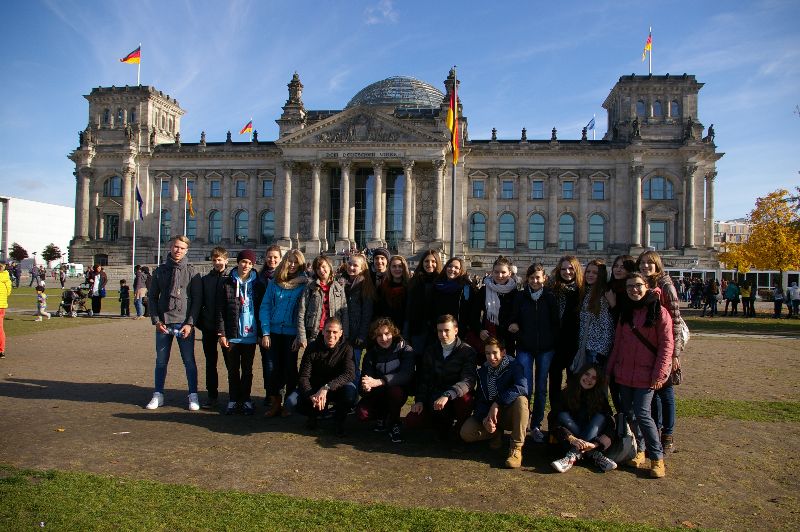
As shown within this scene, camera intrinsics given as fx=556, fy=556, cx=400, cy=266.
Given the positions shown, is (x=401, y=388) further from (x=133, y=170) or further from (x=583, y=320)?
(x=133, y=170)

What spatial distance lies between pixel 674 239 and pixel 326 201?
34.5 m

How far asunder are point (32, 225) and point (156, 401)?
144 meters

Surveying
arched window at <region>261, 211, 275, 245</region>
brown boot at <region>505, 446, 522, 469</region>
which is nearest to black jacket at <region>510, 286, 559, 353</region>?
brown boot at <region>505, 446, 522, 469</region>

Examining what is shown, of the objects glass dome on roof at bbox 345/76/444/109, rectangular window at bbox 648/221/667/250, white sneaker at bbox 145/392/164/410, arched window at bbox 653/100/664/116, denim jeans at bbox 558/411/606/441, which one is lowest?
white sneaker at bbox 145/392/164/410

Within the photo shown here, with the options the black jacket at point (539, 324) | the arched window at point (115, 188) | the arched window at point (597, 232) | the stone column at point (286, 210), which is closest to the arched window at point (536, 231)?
the arched window at point (597, 232)

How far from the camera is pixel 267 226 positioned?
59062mm

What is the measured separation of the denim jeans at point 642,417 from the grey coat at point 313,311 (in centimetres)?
430

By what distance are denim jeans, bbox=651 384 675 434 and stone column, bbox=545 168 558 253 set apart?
48.9 m

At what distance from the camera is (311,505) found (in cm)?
571

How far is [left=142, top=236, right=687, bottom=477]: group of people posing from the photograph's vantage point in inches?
288

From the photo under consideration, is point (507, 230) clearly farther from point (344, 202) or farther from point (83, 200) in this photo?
point (83, 200)

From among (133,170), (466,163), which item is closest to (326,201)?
(466,163)

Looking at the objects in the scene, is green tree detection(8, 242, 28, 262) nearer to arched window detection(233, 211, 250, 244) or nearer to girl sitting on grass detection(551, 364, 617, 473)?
arched window detection(233, 211, 250, 244)

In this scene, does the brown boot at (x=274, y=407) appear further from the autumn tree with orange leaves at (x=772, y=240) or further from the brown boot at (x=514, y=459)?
the autumn tree with orange leaves at (x=772, y=240)
